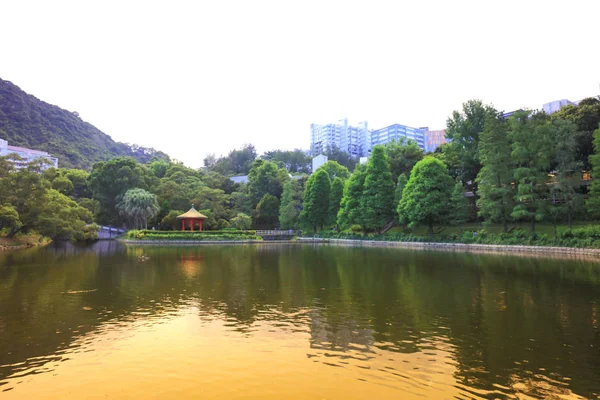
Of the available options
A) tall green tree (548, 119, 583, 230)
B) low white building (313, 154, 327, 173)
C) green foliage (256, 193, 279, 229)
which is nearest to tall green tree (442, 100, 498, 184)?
tall green tree (548, 119, 583, 230)

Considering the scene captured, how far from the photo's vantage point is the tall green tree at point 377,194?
4462 centimetres

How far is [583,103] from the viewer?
3634cm

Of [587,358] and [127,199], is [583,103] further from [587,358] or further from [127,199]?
[127,199]

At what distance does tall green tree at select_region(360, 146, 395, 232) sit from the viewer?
44.6 metres

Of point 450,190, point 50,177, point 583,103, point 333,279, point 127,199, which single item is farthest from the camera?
point 127,199

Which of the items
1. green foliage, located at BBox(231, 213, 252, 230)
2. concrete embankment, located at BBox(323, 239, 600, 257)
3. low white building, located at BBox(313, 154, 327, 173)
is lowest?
concrete embankment, located at BBox(323, 239, 600, 257)

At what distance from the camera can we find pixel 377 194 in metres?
44.6

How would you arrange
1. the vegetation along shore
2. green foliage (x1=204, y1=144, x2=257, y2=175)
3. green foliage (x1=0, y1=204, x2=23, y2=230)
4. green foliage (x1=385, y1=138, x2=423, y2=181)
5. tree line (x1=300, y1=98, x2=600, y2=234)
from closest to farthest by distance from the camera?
tree line (x1=300, y1=98, x2=600, y2=234) < the vegetation along shore < green foliage (x1=0, y1=204, x2=23, y2=230) < green foliage (x1=385, y1=138, x2=423, y2=181) < green foliage (x1=204, y1=144, x2=257, y2=175)

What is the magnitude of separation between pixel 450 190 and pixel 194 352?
35922 millimetres

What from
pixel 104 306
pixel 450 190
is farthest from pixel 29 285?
pixel 450 190

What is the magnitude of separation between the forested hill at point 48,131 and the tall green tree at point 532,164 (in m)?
100

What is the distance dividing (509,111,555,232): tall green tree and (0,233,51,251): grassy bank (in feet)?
142

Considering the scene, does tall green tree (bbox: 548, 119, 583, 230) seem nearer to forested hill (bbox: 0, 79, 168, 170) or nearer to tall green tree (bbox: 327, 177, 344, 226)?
tall green tree (bbox: 327, 177, 344, 226)

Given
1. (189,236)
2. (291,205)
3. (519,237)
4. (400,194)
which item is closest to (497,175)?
(519,237)
